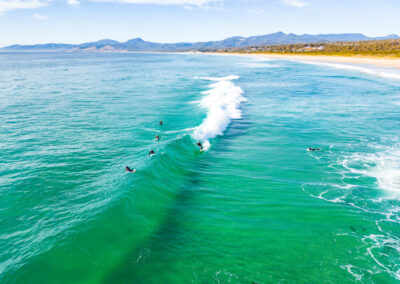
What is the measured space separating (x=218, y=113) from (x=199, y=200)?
62.5 ft

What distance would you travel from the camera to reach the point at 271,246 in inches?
456

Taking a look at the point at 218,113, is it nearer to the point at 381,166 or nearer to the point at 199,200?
the point at 381,166

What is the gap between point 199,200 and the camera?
1507cm

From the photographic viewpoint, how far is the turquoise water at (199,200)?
10.6 m

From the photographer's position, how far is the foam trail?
25.9 metres

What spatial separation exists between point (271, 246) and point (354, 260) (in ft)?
11.3

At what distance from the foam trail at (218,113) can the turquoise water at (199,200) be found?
0.85 feet

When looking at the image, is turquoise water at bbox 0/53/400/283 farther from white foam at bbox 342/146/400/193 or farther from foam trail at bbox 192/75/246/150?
foam trail at bbox 192/75/246/150

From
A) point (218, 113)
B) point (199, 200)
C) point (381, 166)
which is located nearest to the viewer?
point (199, 200)

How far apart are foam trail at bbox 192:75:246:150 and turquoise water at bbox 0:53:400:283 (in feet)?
0.85

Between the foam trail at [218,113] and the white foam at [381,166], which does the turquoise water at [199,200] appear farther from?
the foam trail at [218,113]

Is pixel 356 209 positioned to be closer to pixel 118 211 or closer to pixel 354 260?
pixel 354 260

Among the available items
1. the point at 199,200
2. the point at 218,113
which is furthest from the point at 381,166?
the point at 218,113

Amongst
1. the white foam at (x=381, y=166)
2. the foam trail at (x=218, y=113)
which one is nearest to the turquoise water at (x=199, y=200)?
the white foam at (x=381, y=166)
